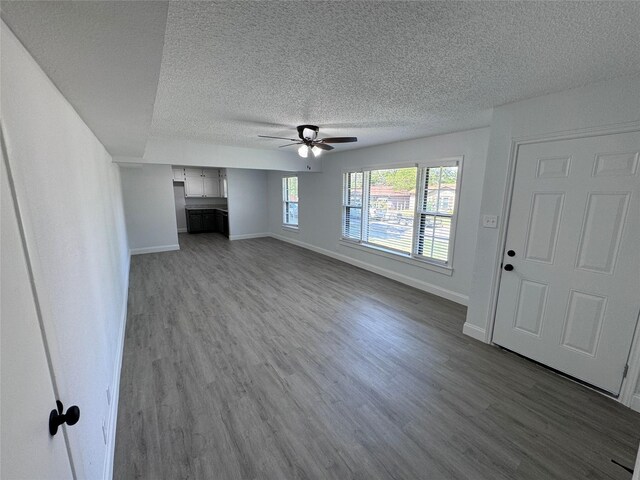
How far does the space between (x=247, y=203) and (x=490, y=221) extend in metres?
6.75

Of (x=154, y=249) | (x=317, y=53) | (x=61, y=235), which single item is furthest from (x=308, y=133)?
(x=154, y=249)

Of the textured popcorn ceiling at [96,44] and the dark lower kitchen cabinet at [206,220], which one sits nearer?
the textured popcorn ceiling at [96,44]

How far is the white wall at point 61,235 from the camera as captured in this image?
0.81 m

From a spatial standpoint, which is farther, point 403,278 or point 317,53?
point 403,278

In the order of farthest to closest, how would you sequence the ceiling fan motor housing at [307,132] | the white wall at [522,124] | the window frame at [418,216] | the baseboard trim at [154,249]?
1. the baseboard trim at [154,249]
2. the window frame at [418,216]
3. the ceiling fan motor housing at [307,132]
4. the white wall at [522,124]

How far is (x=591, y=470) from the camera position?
1571 millimetres

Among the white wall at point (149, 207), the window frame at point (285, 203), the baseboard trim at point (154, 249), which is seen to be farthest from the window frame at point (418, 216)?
the baseboard trim at point (154, 249)

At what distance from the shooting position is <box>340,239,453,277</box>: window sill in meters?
3.91

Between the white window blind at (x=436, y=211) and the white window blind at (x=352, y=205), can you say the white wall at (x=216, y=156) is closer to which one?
the white window blind at (x=352, y=205)

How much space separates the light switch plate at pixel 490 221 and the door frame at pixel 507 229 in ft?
0.17

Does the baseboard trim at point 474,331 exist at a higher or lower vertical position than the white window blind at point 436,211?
lower

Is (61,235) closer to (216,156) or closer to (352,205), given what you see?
(216,156)

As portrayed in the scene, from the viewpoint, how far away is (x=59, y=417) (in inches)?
32.2

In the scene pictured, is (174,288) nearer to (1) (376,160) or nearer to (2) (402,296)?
(2) (402,296)
